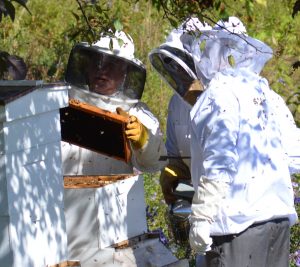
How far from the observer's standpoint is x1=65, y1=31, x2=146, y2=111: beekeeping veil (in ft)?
15.7

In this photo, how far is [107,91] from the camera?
4.79 m

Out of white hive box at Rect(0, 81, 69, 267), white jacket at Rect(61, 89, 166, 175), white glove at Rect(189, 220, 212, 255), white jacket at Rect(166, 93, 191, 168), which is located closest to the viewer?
white hive box at Rect(0, 81, 69, 267)

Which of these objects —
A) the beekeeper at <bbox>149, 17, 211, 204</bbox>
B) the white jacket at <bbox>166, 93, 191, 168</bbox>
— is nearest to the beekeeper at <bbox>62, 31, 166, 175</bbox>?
the beekeeper at <bbox>149, 17, 211, 204</bbox>

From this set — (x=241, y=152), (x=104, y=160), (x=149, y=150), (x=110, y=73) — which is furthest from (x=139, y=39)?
(x=241, y=152)

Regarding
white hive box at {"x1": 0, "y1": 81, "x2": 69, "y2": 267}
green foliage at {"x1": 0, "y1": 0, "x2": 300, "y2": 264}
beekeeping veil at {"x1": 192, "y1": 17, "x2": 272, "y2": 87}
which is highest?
green foliage at {"x1": 0, "y1": 0, "x2": 300, "y2": 264}

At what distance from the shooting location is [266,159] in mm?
3896

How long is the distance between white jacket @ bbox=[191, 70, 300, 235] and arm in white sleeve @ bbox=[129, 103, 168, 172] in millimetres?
562

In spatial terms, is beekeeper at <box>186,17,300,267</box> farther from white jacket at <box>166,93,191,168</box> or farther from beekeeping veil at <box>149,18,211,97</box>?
white jacket at <box>166,93,191,168</box>

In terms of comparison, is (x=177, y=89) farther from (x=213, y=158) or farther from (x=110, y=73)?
(x=213, y=158)

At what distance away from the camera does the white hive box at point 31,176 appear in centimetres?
351

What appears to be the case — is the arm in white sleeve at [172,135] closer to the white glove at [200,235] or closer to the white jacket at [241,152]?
the white jacket at [241,152]

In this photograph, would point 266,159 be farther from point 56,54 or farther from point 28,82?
point 56,54

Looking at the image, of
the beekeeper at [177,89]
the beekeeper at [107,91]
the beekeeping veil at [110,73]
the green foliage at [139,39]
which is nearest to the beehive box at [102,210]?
the beekeeper at [107,91]

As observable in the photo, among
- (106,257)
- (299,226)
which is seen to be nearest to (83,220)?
(106,257)
